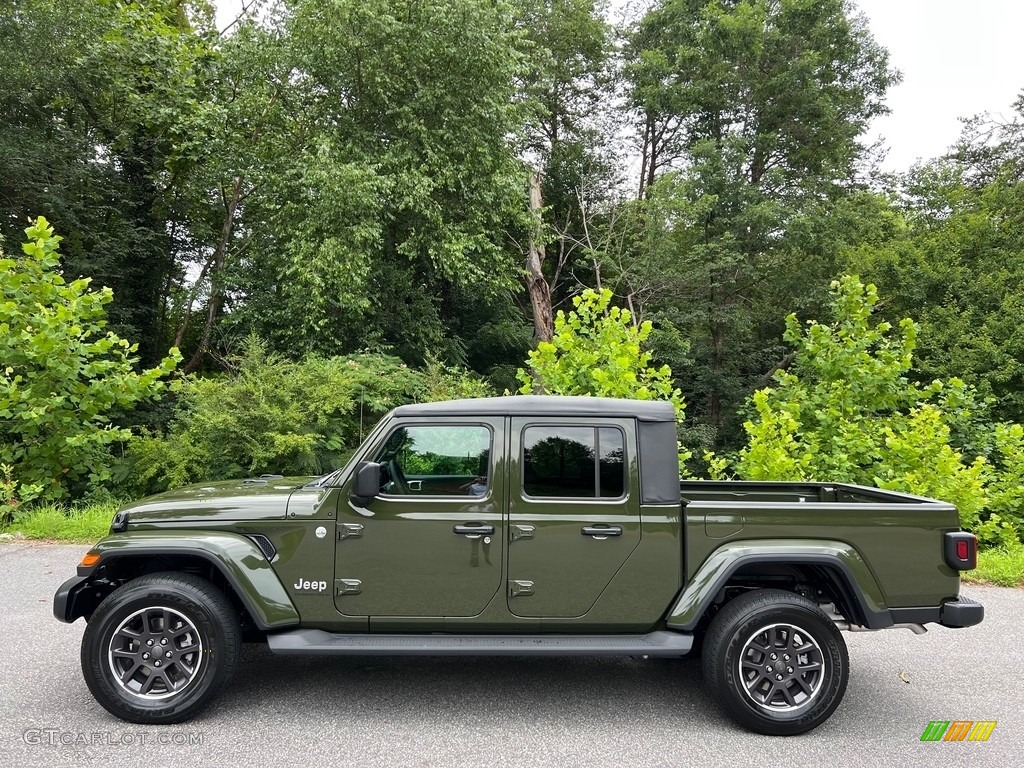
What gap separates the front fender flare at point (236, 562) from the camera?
349cm

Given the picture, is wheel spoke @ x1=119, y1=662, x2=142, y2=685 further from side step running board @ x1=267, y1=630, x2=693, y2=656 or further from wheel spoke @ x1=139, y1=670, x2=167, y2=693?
side step running board @ x1=267, y1=630, x2=693, y2=656

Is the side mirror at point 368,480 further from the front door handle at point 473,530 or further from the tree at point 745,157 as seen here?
the tree at point 745,157

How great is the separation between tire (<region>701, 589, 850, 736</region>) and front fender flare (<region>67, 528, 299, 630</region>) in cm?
229

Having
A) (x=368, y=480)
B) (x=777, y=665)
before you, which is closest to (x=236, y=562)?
(x=368, y=480)

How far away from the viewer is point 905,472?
8.10 m

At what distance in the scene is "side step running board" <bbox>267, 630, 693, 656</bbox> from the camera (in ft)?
11.4

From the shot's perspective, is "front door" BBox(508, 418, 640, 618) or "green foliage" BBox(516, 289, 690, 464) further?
"green foliage" BBox(516, 289, 690, 464)

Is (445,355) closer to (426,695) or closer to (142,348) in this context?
(142,348)

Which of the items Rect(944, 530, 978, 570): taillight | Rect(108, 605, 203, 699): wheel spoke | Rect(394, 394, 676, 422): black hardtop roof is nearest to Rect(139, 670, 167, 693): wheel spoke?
Rect(108, 605, 203, 699): wheel spoke

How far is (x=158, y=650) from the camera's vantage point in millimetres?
3471

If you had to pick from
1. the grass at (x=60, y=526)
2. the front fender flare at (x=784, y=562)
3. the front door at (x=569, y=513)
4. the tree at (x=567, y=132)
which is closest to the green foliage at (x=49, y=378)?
the grass at (x=60, y=526)

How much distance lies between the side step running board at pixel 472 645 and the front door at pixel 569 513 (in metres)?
0.16

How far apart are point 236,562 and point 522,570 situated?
152 cm

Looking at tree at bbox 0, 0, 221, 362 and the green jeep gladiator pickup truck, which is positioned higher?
tree at bbox 0, 0, 221, 362
